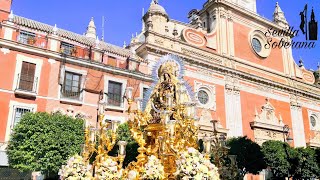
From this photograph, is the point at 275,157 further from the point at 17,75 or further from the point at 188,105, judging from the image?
the point at 17,75

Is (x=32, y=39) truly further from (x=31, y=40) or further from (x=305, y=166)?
(x=305, y=166)

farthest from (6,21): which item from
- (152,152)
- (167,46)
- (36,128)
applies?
(152,152)

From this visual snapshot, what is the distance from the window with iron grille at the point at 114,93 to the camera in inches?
780

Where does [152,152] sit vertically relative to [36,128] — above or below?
below

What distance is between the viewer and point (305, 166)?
17812 mm

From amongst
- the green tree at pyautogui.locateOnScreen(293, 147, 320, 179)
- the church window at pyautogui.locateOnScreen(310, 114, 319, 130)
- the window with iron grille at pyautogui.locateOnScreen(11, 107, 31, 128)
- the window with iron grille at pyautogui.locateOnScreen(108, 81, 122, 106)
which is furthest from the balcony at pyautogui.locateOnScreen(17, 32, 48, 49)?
the church window at pyautogui.locateOnScreen(310, 114, 319, 130)

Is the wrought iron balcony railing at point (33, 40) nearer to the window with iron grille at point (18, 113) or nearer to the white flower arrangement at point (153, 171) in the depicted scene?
the window with iron grille at point (18, 113)

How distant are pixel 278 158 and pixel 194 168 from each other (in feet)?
40.1

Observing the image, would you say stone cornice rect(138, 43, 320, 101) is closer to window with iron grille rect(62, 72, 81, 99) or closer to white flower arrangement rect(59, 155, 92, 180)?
window with iron grille rect(62, 72, 81, 99)

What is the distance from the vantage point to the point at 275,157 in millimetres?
17078

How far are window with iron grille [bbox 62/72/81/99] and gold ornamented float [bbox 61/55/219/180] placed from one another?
9.53 meters

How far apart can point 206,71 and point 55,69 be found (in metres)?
10.6

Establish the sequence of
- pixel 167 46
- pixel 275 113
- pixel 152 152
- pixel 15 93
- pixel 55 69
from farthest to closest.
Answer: pixel 275 113 → pixel 167 46 → pixel 55 69 → pixel 15 93 → pixel 152 152

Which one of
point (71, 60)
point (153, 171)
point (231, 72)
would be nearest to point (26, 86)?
point (71, 60)
